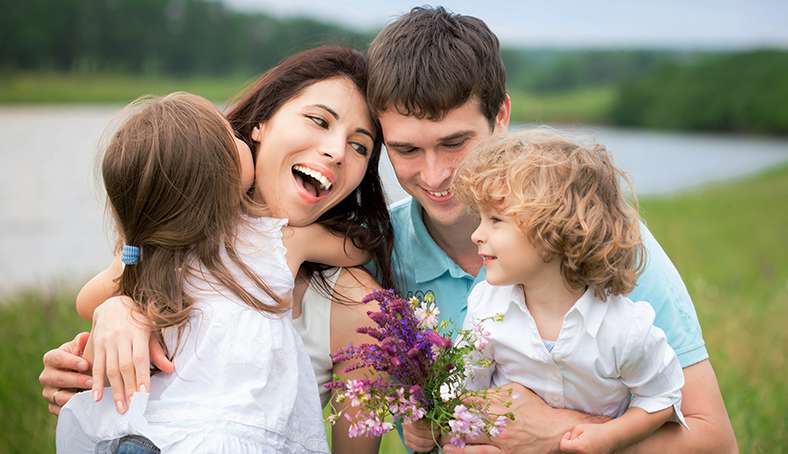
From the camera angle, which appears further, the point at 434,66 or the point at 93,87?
the point at 93,87

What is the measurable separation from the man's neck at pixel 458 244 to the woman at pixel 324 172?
0.20 m

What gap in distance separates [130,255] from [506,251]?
1.30m

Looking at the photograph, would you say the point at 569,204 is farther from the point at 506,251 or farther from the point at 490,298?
the point at 490,298

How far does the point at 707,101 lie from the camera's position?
21.7 m

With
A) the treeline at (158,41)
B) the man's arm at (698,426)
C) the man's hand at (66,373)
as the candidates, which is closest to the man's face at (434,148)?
the man's arm at (698,426)

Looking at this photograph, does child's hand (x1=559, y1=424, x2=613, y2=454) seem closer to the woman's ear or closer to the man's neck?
the man's neck

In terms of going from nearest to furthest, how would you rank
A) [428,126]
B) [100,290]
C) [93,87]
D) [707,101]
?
[100,290] < [428,126] < [93,87] < [707,101]

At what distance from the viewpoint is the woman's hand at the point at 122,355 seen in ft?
9.48

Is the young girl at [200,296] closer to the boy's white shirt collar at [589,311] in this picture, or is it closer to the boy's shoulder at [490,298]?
the boy's shoulder at [490,298]

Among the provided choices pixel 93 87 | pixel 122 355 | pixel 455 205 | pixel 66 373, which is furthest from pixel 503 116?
pixel 93 87

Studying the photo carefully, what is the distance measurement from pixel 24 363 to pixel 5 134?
9083mm

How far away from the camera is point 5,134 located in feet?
45.1

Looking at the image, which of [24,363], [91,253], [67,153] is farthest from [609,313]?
[67,153]

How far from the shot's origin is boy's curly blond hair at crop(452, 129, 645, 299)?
8.84 ft
